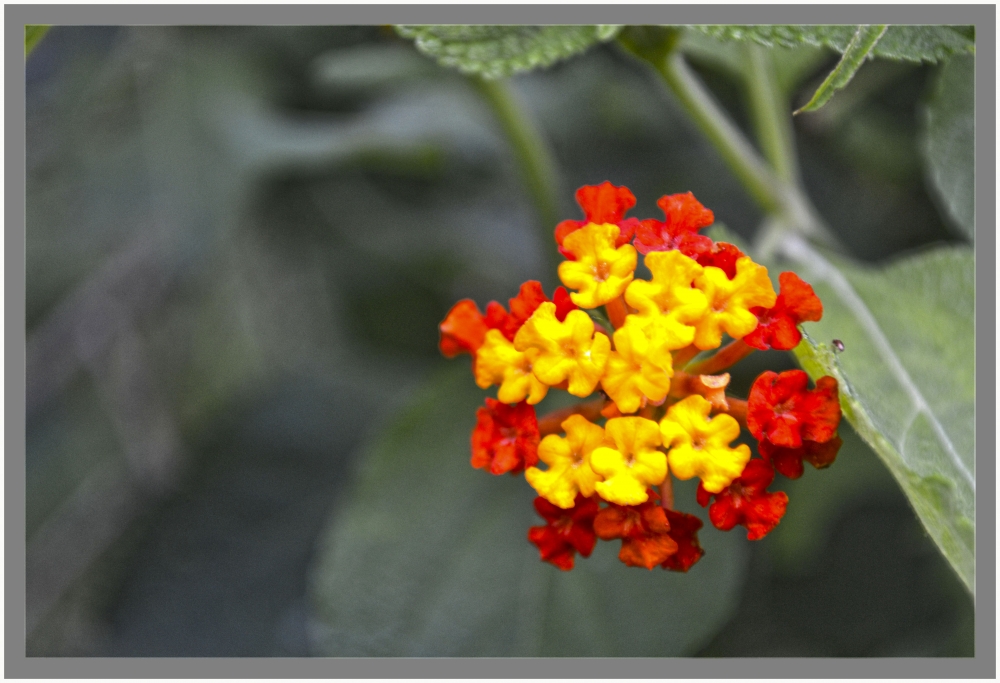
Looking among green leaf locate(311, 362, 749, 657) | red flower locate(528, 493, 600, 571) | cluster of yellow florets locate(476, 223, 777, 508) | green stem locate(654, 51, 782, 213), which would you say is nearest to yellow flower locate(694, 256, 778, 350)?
cluster of yellow florets locate(476, 223, 777, 508)

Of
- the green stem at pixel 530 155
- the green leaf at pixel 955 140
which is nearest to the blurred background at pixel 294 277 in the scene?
the green stem at pixel 530 155

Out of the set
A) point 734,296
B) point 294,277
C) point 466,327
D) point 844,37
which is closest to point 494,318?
point 466,327

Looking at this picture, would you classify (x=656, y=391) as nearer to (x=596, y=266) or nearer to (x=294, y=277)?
(x=596, y=266)

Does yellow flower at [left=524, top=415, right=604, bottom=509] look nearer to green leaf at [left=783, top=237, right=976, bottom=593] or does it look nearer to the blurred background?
green leaf at [left=783, top=237, right=976, bottom=593]

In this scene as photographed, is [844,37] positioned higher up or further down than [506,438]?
higher up

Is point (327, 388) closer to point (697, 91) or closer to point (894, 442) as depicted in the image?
point (697, 91)

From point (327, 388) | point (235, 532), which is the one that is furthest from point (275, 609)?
point (327, 388)

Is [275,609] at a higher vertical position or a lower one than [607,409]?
lower
